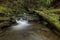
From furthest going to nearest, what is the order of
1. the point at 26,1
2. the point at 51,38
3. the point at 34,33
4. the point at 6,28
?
1. the point at 26,1
2. the point at 6,28
3. the point at 34,33
4. the point at 51,38

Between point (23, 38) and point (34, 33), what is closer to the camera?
point (23, 38)

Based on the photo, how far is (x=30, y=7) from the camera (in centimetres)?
1841

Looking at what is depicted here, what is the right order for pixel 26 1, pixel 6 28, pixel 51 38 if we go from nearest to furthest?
pixel 51 38, pixel 6 28, pixel 26 1

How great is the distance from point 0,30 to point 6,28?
0.65 metres

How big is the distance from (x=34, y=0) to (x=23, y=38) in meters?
13.0

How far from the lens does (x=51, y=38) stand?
24.1 ft

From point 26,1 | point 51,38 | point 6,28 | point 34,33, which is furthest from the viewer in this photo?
point 26,1

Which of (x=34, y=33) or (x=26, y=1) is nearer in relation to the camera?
(x=34, y=33)

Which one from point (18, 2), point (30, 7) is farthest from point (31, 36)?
point (18, 2)

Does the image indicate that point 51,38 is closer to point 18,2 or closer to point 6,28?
point 6,28

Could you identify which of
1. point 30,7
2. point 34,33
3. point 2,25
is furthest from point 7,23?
point 30,7

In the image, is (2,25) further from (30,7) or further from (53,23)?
(30,7)

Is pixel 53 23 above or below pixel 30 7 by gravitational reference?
above

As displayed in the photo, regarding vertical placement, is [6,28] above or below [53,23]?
below
